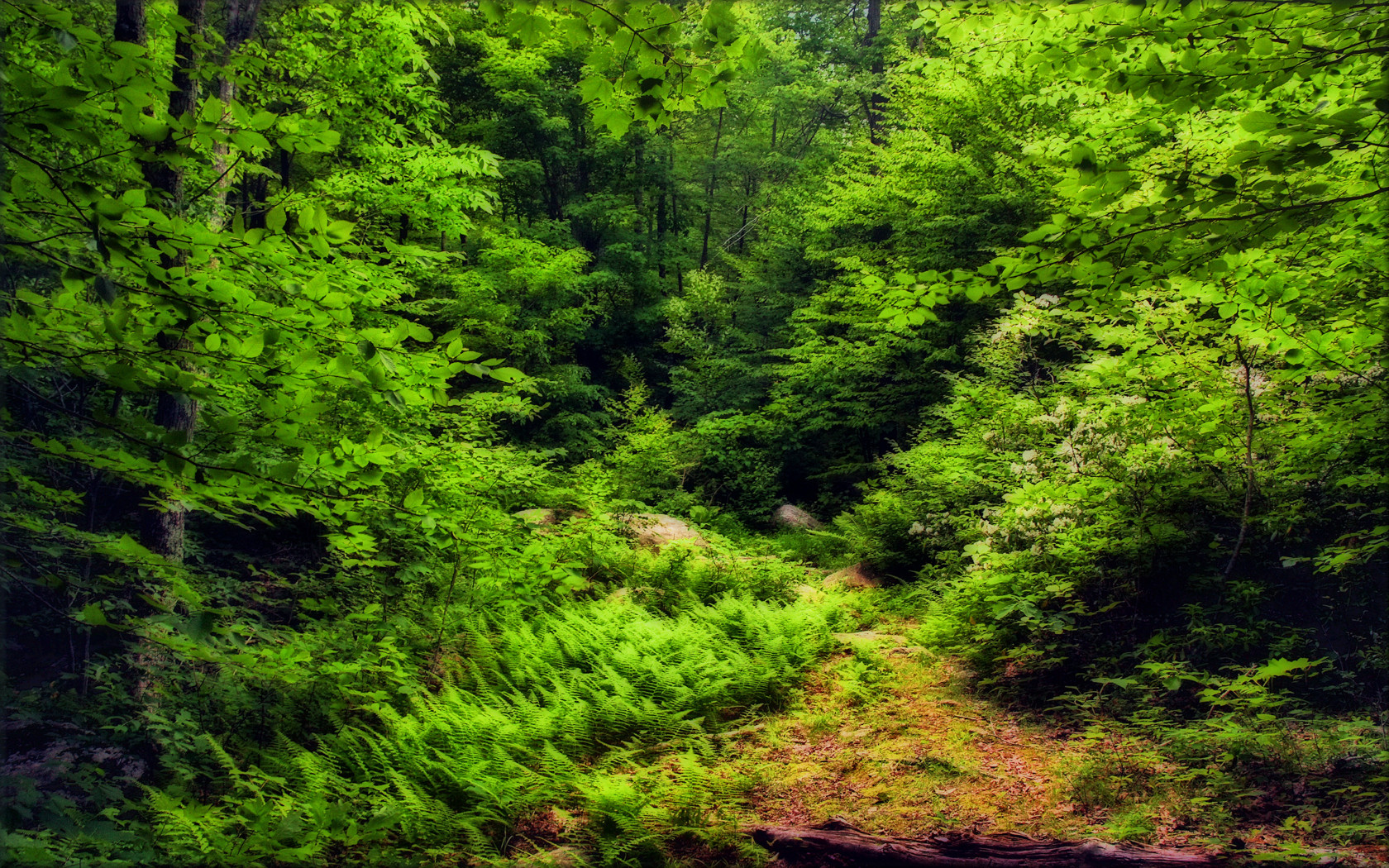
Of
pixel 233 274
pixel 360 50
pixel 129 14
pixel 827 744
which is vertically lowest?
pixel 827 744

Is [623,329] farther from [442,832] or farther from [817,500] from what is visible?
[442,832]

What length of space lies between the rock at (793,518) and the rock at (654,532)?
151 inches

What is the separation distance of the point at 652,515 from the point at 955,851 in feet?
23.3

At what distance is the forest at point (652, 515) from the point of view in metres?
2.08

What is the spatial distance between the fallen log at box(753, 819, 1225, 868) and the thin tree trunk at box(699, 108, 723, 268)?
17574 mm

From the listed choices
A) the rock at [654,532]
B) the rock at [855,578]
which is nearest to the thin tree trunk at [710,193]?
the rock at [654,532]

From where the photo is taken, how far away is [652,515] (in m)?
9.84

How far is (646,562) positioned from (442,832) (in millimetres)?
4797

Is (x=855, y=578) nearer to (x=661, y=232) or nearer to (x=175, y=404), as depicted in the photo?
(x=175, y=404)

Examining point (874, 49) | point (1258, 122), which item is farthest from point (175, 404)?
point (874, 49)

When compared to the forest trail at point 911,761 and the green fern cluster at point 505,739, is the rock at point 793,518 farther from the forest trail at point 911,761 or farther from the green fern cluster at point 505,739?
the forest trail at point 911,761

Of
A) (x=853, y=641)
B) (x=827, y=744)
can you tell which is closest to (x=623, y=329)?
(x=853, y=641)

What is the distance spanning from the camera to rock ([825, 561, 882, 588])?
8.72m

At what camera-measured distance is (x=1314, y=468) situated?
398 cm
